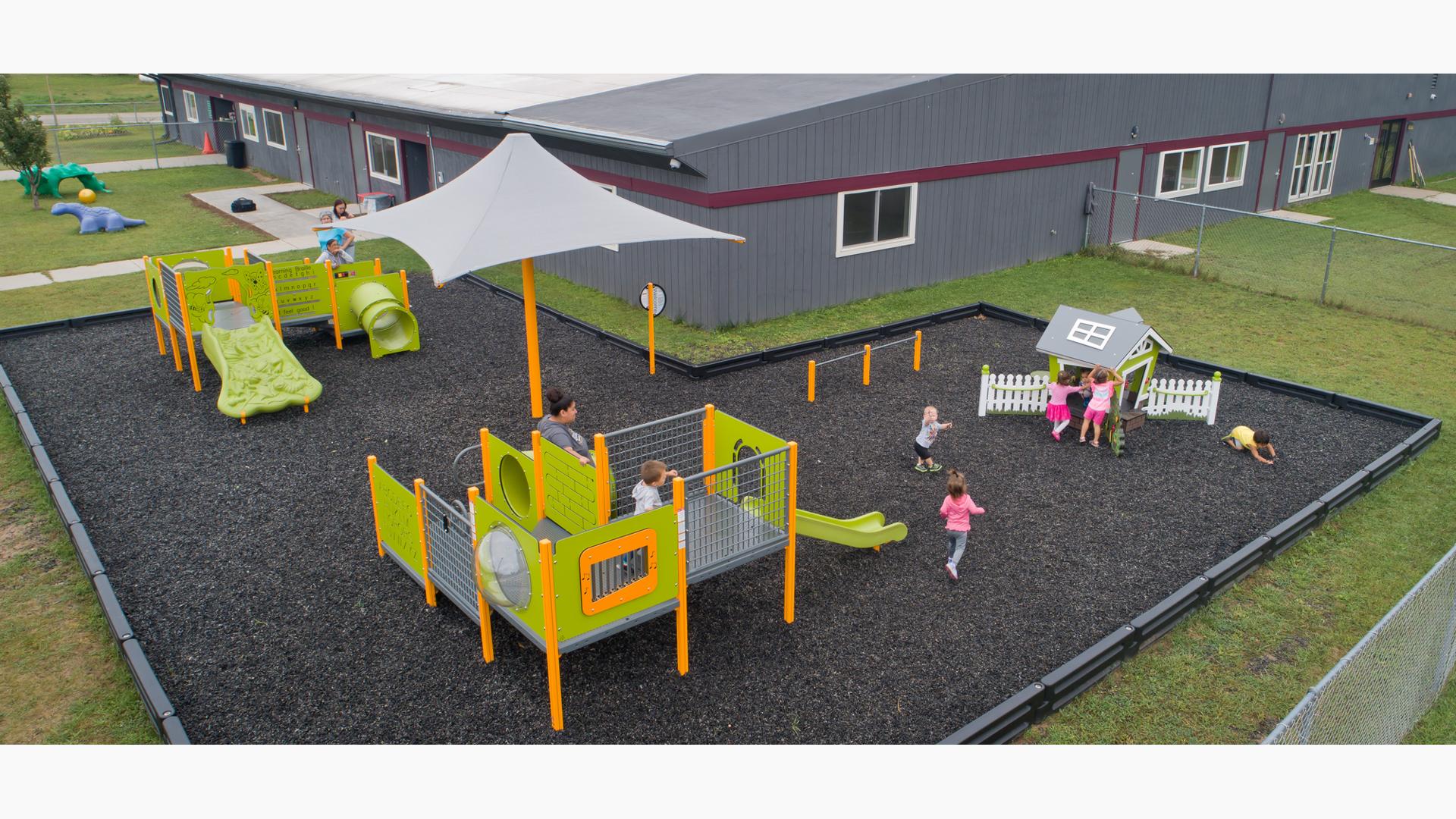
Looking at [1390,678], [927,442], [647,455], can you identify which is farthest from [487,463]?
[1390,678]

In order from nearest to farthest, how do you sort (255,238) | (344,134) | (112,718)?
(112,718), (255,238), (344,134)

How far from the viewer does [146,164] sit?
3553 cm

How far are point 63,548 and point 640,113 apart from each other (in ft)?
39.7

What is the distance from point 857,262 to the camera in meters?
18.7

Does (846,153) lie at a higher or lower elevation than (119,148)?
higher

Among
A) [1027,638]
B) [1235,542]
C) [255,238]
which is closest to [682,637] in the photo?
[1027,638]

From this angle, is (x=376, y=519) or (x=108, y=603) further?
(x=376, y=519)

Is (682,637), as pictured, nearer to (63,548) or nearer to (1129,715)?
(1129,715)

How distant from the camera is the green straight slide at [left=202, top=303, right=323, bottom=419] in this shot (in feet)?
43.7

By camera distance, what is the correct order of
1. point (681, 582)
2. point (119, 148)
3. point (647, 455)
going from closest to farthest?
point (681, 582) < point (647, 455) < point (119, 148)

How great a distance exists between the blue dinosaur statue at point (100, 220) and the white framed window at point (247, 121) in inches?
367

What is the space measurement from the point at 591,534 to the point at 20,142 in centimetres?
2791

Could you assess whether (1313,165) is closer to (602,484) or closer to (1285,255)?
(1285,255)

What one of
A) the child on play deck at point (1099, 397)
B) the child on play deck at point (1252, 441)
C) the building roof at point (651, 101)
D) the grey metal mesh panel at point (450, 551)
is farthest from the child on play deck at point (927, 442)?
the building roof at point (651, 101)
